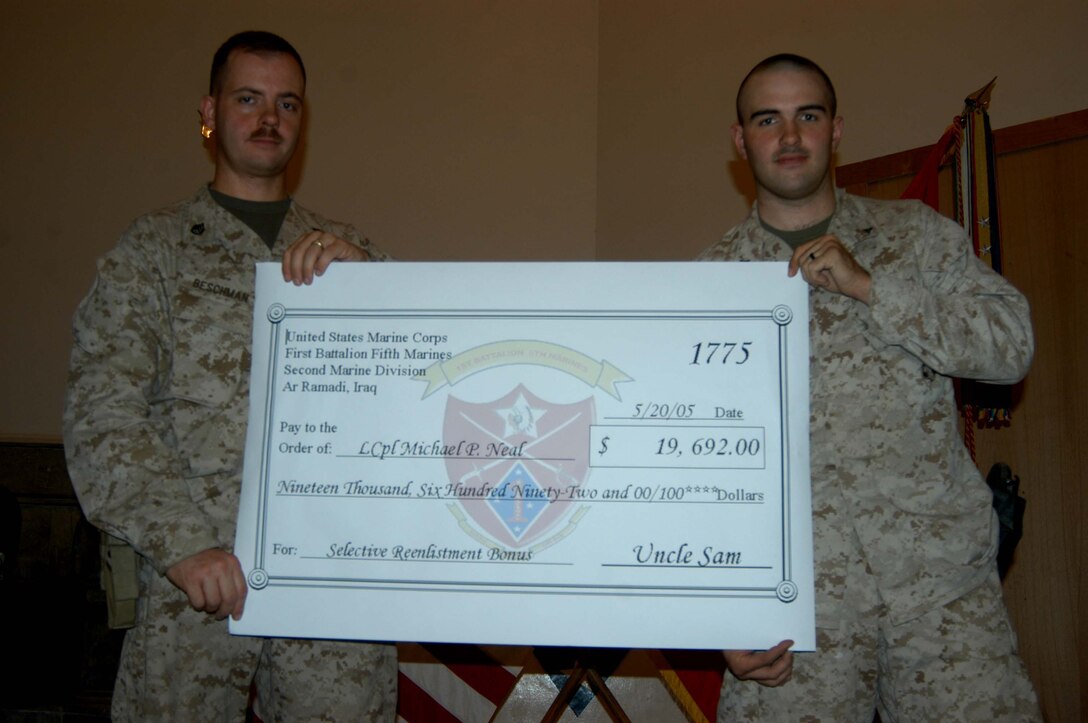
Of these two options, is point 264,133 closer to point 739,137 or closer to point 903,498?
point 739,137

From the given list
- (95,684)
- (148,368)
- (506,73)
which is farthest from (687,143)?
(95,684)

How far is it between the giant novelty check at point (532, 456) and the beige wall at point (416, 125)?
208 cm

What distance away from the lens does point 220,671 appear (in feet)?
5.38

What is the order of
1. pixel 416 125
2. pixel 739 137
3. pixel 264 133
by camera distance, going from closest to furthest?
pixel 264 133 < pixel 739 137 < pixel 416 125

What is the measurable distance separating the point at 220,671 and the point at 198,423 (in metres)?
0.48

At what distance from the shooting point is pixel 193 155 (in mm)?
3789

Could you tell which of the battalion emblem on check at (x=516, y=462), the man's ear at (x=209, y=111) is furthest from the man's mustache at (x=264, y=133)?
the battalion emblem on check at (x=516, y=462)

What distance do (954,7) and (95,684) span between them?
3.95m

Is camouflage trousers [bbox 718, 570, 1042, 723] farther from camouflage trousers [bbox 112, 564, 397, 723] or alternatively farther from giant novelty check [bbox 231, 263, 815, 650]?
camouflage trousers [bbox 112, 564, 397, 723]

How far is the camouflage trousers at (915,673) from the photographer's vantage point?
5.08 ft

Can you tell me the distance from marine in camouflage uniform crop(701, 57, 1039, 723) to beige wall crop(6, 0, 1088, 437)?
1.88m

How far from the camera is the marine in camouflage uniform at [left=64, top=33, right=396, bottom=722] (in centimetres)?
158

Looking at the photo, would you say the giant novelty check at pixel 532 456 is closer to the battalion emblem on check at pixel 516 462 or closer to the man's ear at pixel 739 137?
the battalion emblem on check at pixel 516 462

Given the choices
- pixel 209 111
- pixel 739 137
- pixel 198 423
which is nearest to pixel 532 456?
pixel 198 423
